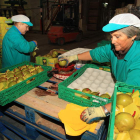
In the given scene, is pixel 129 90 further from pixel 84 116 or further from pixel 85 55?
pixel 85 55

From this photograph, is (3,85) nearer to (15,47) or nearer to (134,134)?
(15,47)

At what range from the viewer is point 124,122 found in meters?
1.17

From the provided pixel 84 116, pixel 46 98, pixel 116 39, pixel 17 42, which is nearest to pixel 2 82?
pixel 46 98

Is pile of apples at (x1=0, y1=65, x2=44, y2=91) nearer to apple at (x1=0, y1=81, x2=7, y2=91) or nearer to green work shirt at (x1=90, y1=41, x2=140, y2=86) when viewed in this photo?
apple at (x1=0, y1=81, x2=7, y2=91)

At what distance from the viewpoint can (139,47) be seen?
6.08ft

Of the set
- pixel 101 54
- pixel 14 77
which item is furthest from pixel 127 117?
pixel 14 77

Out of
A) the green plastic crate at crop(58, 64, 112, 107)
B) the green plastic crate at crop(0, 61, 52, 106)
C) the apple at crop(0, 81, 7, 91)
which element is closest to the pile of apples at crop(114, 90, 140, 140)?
the green plastic crate at crop(58, 64, 112, 107)

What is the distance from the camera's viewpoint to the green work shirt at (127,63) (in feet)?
5.42

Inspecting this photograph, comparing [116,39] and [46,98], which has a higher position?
[116,39]

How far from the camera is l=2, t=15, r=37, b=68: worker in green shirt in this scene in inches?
118

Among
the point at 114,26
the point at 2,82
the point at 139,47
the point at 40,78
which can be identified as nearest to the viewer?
the point at 114,26

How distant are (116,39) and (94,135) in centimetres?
124

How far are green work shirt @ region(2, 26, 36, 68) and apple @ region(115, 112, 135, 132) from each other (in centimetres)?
251

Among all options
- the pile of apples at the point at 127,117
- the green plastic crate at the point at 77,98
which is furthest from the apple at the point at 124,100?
the green plastic crate at the point at 77,98
